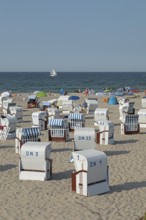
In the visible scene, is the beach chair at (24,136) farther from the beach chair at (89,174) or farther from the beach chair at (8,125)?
the beach chair at (89,174)

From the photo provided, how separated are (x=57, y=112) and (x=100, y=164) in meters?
13.4

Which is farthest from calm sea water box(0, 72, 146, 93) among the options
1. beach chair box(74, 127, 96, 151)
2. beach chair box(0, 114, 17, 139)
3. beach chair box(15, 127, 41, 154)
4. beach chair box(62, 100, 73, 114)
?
beach chair box(74, 127, 96, 151)

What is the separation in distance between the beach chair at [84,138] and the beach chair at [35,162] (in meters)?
3.29

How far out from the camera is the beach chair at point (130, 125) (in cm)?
2092

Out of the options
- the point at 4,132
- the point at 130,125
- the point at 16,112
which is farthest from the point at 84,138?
the point at 16,112

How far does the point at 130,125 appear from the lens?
21188 millimetres

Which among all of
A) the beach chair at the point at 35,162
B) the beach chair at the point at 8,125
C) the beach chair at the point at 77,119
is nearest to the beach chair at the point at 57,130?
the beach chair at the point at 8,125

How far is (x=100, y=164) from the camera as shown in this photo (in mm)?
11508

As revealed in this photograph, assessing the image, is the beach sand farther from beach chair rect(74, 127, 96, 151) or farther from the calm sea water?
the calm sea water

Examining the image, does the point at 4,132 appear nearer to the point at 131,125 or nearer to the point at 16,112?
the point at 131,125

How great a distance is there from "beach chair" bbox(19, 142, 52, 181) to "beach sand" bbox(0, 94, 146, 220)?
0.76ft

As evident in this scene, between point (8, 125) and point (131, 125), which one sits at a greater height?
point (8, 125)

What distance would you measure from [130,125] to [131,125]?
0.18 feet

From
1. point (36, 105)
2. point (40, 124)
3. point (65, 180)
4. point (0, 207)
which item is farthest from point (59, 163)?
point (36, 105)
